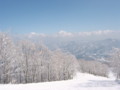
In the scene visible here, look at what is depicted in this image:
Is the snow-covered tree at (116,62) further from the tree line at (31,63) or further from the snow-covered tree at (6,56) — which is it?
the snow-covered tree at (6,56)

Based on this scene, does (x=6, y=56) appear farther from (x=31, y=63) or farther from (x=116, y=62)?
(x=116, y=62)

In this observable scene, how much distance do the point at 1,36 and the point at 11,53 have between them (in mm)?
3859

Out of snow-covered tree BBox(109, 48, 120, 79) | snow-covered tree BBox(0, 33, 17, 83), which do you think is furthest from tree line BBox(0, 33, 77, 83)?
snow-covered tree BBox(109, 48, 120, 79)

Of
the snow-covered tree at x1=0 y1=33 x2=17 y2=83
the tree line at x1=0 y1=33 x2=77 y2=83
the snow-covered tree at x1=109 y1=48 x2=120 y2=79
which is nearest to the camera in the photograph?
the snow-covered tree at x1=0 y1=33 x2=17 y2=83

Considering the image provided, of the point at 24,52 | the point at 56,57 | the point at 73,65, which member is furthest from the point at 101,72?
the point at 24,52

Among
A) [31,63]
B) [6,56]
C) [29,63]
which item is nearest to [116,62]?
[31,63]

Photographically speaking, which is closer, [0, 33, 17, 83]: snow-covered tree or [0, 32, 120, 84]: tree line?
[0, 33, 17, 83]: snow-covered tree

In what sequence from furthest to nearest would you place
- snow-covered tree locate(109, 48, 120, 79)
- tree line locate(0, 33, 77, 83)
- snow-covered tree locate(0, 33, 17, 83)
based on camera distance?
1. snow-covered tree locate(109, 48, 120, 79)
2. tree line locate(0, 33, 77, 83)
3. snow-covered tree locate(0, 33, 17, 83)

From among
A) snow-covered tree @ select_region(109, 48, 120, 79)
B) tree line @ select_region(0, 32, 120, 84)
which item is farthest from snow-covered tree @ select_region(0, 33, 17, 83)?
snow-covered tree @ select_region(109, 48, 120, 79)

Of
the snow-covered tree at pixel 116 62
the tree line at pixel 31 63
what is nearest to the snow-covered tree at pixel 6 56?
the tree line at pixel 31 63

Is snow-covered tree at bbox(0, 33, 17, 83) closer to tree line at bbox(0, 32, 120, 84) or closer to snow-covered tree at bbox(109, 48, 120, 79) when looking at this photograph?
tree line at bbox(0, 32, 120, 84)

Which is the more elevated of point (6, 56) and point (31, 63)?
point (6, 56)

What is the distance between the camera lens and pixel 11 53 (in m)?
26.0

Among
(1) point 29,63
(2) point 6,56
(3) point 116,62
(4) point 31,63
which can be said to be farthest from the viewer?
(3) point 116,62
